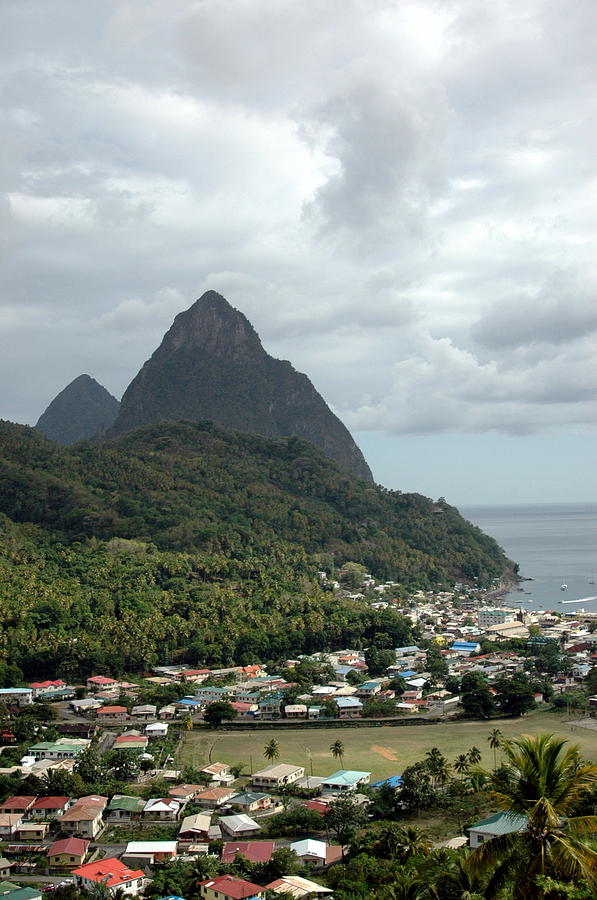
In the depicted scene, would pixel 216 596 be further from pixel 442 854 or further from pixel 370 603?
pixel 442 854

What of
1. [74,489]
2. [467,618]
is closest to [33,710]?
[467,618]

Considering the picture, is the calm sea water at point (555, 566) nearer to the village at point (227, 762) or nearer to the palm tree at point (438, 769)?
the village at point (227, 762)

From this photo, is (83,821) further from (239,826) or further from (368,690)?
(368,690)

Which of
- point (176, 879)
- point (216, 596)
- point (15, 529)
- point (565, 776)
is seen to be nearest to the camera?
point (565, 776)

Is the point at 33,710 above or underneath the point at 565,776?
underneath

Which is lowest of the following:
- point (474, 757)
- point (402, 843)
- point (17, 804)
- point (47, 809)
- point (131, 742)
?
point (131, 742)

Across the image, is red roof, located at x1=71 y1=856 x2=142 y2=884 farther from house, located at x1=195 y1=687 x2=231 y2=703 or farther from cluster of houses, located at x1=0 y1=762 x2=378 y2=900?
house, located at x1=195 y1=687 x2=231 y2=703

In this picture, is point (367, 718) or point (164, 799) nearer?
point (164, 799)

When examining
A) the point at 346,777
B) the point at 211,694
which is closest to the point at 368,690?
the point at 211,694
